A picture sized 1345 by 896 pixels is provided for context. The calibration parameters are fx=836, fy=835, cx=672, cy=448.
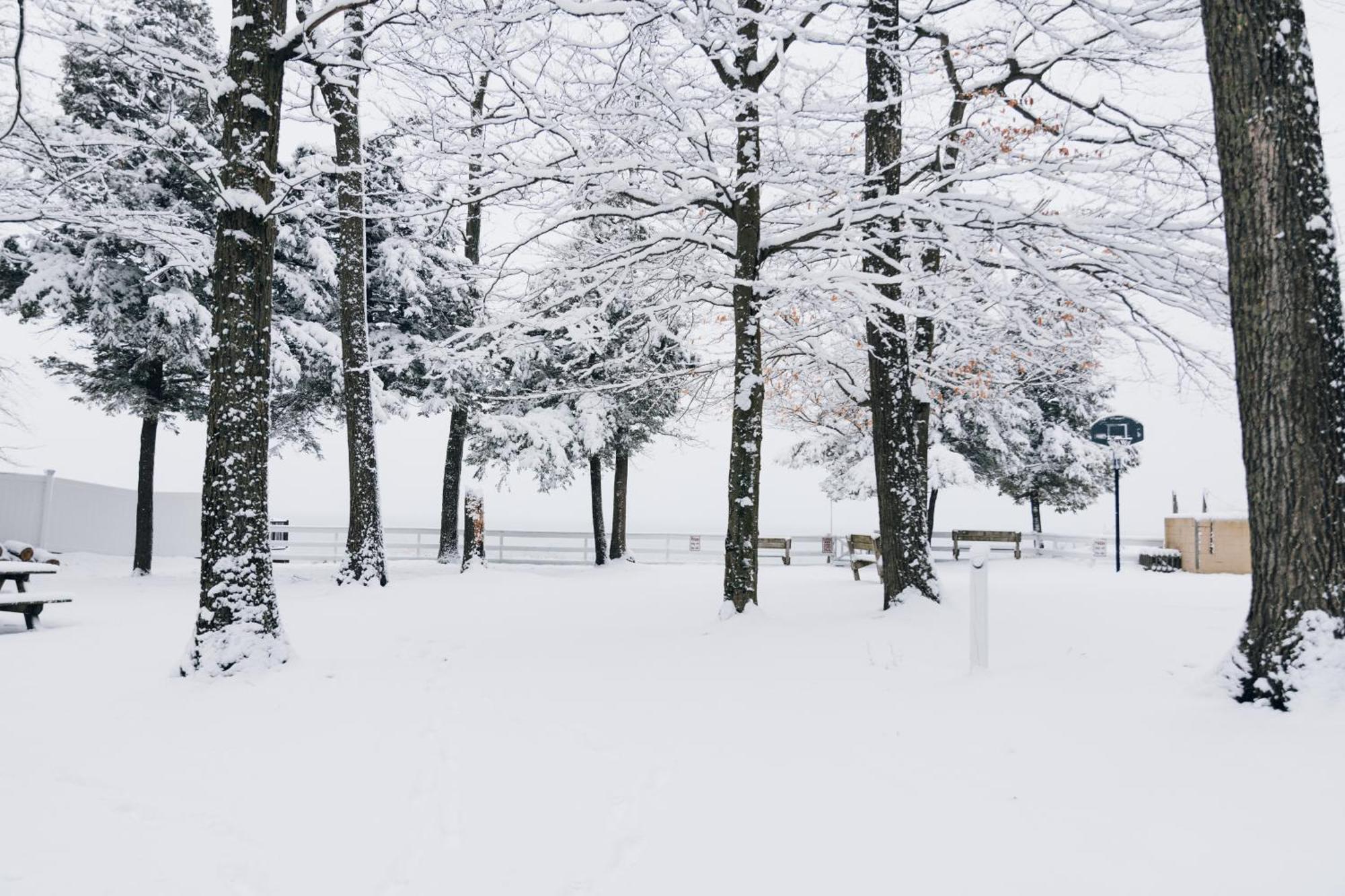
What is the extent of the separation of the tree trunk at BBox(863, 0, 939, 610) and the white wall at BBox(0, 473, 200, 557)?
19084 millimetres

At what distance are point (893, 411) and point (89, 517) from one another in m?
20.6

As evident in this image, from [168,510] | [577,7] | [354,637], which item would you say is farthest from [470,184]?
[168,510]

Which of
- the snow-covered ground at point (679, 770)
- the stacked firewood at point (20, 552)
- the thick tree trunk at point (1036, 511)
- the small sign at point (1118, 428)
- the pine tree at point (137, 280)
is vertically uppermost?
the pine tree at point (137, 280)

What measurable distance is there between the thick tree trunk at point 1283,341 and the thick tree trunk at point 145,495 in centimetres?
1753

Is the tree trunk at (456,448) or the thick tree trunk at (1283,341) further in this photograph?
the tree trunk at (456,448)

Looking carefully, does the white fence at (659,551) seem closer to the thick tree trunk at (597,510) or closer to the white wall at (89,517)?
the thick tree trunk at (597,510)

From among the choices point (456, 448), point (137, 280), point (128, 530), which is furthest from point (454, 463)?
point (128, 530)

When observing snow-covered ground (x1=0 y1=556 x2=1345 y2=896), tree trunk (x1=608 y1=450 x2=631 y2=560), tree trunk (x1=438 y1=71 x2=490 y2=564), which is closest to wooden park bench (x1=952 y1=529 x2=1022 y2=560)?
tree trunk (x1=608 y1=450 x2=631 y2=560)

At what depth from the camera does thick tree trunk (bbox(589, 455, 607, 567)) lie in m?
21.9

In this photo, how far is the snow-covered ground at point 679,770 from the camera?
311cm

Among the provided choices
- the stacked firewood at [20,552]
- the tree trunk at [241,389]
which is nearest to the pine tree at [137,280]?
the stacked firewood at [20,552]

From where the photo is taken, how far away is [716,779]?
4.16 m

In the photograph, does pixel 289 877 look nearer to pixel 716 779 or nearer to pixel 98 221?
pixel 716 779

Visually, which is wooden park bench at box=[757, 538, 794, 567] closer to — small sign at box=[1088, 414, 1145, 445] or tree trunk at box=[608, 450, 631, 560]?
tree trunk at box=[608, 450, 631, 560]
